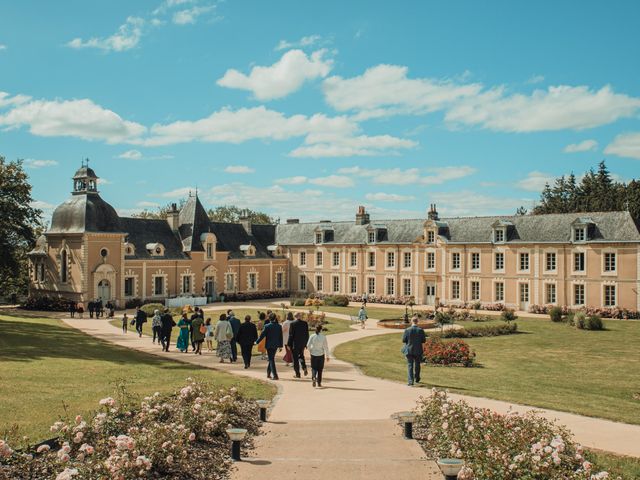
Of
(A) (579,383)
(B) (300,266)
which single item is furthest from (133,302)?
(A) (579,383)

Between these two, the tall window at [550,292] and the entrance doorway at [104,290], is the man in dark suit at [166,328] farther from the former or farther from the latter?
the tall window at [550,292]

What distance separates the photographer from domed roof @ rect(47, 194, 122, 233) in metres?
38.6

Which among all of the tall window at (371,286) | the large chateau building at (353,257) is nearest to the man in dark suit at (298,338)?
the large chateau building at (353,257)

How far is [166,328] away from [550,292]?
27.8m

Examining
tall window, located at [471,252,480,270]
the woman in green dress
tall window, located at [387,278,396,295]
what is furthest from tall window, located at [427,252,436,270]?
the woman in green dress

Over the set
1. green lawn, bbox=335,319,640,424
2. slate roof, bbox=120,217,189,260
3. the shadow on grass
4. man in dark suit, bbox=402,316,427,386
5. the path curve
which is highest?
slate roof, bbox=120,217,189,260

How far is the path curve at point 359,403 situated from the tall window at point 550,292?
24794 mm

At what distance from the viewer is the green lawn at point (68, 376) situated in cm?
1023

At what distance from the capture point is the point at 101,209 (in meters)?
39.7

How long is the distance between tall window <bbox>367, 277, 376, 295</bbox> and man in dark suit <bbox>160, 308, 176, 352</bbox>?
93.2 feet

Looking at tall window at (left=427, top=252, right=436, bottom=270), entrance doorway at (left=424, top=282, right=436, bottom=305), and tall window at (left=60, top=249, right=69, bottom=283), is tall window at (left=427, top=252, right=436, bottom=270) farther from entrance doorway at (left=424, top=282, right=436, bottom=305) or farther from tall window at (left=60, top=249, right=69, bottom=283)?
tall window at (left=60, top=249, right=69, bottom=283)

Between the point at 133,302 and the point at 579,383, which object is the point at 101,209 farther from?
the point at 579,383

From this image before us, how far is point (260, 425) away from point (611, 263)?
106 feet

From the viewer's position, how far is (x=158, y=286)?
43.0 meters
